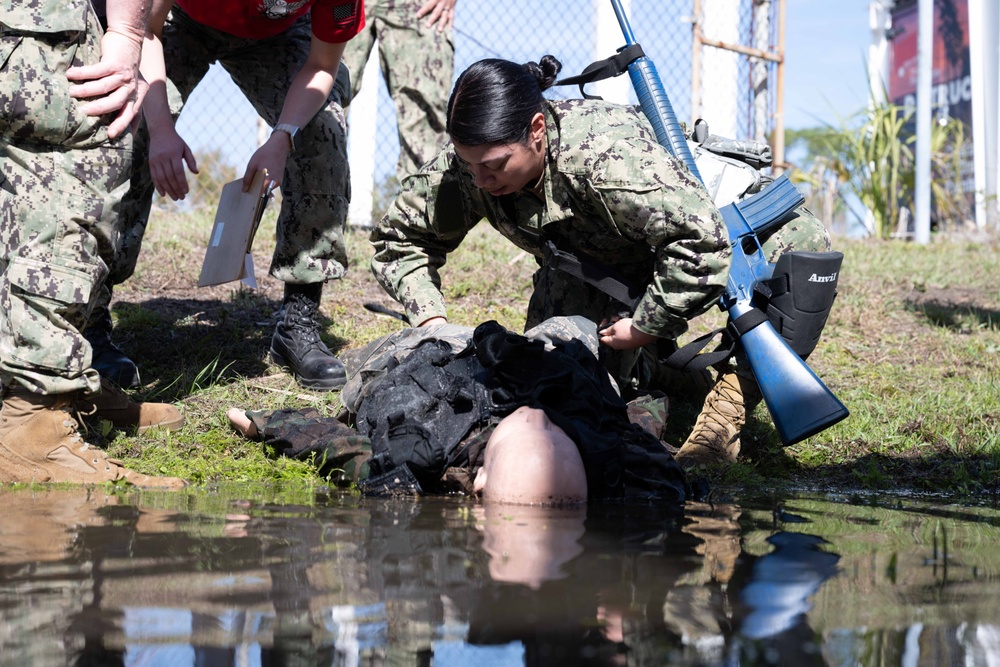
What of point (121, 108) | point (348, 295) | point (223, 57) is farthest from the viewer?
point (348, 295)

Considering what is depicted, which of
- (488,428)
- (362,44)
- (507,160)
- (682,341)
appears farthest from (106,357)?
(682,341)

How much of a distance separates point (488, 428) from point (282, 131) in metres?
1.48

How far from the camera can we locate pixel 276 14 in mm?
3613

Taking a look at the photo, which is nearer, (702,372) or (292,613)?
(292,613)

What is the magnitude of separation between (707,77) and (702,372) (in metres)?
5.52

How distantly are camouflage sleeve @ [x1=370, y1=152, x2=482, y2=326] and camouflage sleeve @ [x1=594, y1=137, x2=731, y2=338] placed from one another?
2.45ft

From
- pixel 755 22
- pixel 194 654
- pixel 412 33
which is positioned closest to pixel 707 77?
pixel 755 22

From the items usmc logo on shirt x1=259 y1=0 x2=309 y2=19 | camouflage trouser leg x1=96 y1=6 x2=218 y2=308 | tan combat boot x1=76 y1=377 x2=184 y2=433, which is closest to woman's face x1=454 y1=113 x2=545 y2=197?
usmc logo on shirt x1=259 y1=0 x2=309 y2=19

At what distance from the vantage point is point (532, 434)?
9.17ft

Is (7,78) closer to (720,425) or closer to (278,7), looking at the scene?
(278,7)

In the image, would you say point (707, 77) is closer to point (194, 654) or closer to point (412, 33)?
point (412, 33)

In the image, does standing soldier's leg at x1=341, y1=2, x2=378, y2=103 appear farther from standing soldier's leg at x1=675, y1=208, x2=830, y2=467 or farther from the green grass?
standing soldier's leg at x1=675, y1=208, x2=830, y2=467

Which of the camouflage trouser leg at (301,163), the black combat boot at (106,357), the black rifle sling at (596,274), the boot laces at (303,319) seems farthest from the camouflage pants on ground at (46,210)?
the black rifle sling at (596,274)

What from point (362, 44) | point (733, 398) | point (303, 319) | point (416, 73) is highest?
point (362, 44)
